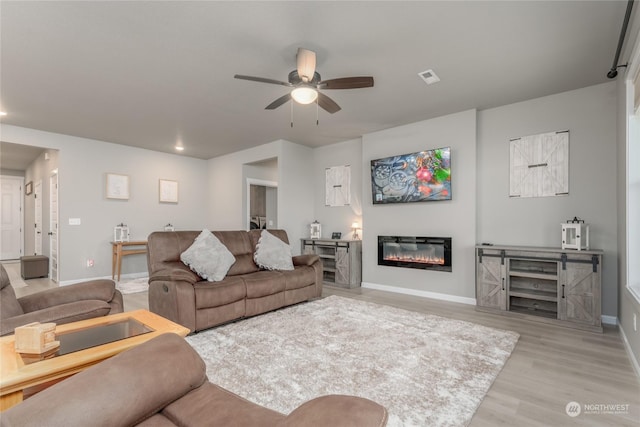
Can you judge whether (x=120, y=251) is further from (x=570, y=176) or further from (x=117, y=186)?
(x=570, y=176)

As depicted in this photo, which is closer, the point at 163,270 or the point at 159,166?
the point at 163,270

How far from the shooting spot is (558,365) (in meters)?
2.44

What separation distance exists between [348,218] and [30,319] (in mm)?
4745

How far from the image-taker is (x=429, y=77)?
3326mm

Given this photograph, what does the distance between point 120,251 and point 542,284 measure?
6.70 metres

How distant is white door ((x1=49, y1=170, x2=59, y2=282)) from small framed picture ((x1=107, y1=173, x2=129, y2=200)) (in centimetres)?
80

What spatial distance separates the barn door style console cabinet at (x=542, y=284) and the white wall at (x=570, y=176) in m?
0.44

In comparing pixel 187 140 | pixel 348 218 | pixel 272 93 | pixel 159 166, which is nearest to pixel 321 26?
pixel 272 93

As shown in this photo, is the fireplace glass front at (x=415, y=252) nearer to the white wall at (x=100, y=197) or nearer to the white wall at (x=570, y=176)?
the white wall at (x=570, y=176)

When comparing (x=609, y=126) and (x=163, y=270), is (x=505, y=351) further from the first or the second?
(x=163, y=270)

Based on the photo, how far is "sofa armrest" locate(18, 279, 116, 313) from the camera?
2.17 m

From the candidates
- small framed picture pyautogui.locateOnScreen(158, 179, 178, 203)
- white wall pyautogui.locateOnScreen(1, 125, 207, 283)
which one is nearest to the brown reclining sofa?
white wall pyautogui.locateOnScreen(1, 125, 207, 283)

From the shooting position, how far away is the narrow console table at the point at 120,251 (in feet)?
18.8

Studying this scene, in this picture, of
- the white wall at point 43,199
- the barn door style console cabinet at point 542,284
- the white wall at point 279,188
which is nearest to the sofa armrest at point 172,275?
the white wall at point 279,188
